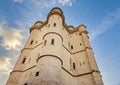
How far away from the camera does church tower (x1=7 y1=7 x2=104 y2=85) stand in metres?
14.8

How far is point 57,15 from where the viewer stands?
2714 cm

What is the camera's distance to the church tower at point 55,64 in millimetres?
14750

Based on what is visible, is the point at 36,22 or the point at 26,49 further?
the point at 36,22

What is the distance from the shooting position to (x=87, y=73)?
750 inches

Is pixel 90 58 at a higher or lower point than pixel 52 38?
lower

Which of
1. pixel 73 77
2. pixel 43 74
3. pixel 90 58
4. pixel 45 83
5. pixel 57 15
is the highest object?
pixel 57 15

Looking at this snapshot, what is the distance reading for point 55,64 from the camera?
51.0 ft

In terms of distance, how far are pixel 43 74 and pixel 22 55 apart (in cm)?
1028

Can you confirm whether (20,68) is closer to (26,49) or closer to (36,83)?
(26,49)

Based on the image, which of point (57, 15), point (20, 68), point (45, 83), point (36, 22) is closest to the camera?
point (45, 83)

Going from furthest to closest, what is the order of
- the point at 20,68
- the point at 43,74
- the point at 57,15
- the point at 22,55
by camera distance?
the point at 57,15 < the point at 22,55 < the point at 20,68 < the point at 43,74

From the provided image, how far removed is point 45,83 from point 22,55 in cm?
1141

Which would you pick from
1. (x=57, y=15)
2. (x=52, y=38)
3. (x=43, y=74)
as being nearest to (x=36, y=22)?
(x=57, y=15)

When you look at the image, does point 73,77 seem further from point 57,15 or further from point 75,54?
point 57,15
